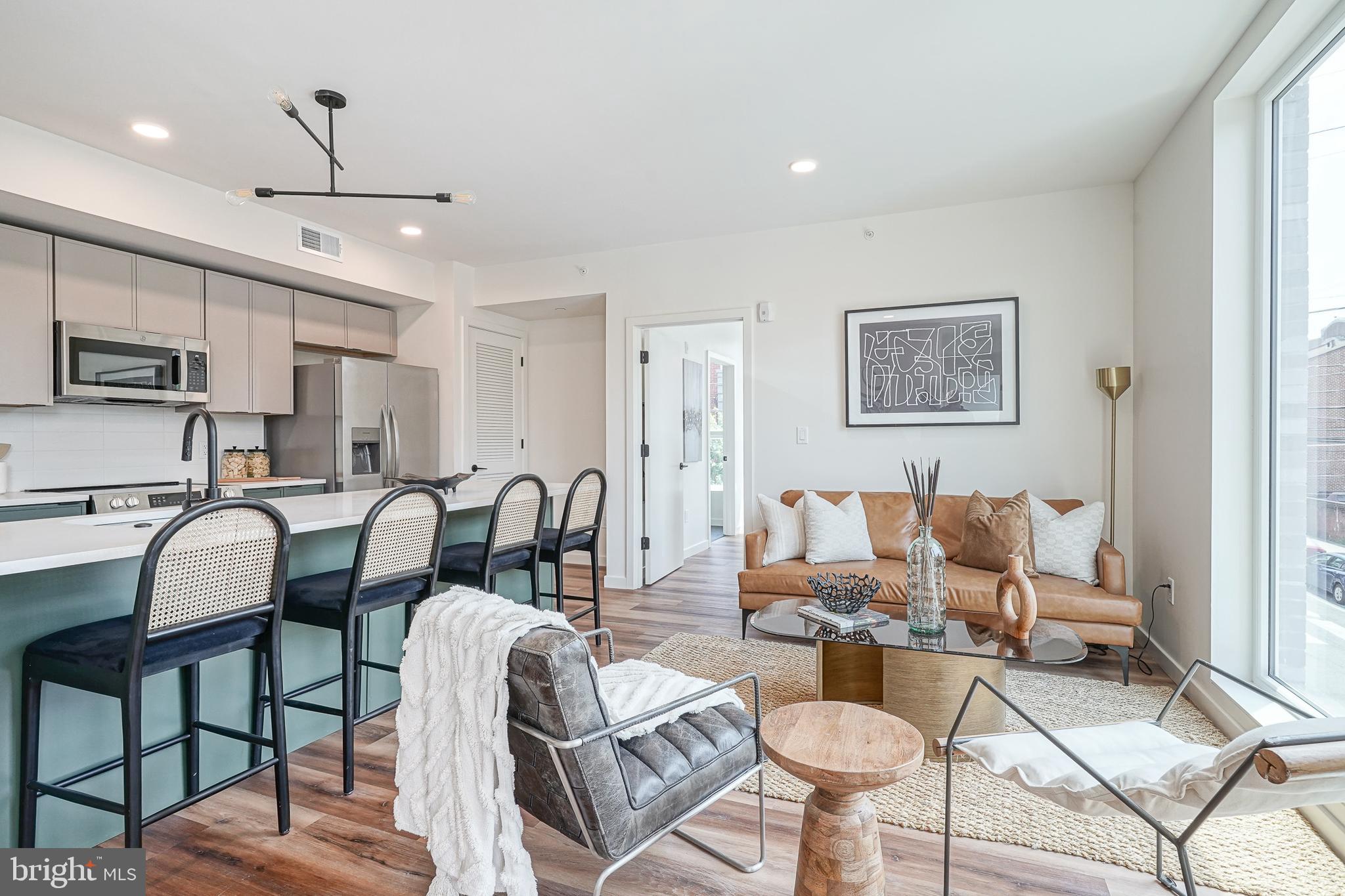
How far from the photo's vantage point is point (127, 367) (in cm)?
361

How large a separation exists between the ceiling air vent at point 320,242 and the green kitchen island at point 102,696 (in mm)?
2311

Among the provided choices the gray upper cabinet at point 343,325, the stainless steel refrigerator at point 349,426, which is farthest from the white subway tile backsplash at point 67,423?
the gray upper cabinet at point 343,325

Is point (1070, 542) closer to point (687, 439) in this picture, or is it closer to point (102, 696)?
point (687, 439)

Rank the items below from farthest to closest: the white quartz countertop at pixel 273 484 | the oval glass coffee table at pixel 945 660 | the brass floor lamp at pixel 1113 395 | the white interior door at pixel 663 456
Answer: the white interior door at pixel 663 456, the white quartz countertop at pixel 273 484, the brass floor lamp at pixel 1113 395, the oval glass coffee table at pixel 945 660

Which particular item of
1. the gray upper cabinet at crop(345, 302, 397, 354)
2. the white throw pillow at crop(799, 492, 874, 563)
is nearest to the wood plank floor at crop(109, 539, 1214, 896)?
the white throw pillow at crop(799, 492, 874, 563)

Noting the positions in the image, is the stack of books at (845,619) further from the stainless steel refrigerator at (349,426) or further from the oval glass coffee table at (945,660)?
the stainless steel refrigerator at (349,426)

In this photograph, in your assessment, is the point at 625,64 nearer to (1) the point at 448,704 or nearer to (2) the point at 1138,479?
(1) the point at 448,704

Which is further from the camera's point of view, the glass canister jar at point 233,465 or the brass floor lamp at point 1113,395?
the glass canister jar at point 233,465

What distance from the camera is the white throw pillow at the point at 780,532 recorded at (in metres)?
3.90

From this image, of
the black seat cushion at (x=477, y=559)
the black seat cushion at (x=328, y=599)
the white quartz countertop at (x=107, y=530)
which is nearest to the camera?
the white quartz countertop at (x=107, y=530)

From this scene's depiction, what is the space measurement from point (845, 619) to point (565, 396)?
4072 mm

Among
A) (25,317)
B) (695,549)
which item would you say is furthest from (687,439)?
(25,317)

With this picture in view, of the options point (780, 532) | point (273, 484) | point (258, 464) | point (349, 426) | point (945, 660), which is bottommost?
point (945, 660)

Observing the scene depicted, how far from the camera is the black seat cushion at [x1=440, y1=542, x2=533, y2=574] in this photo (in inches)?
108
